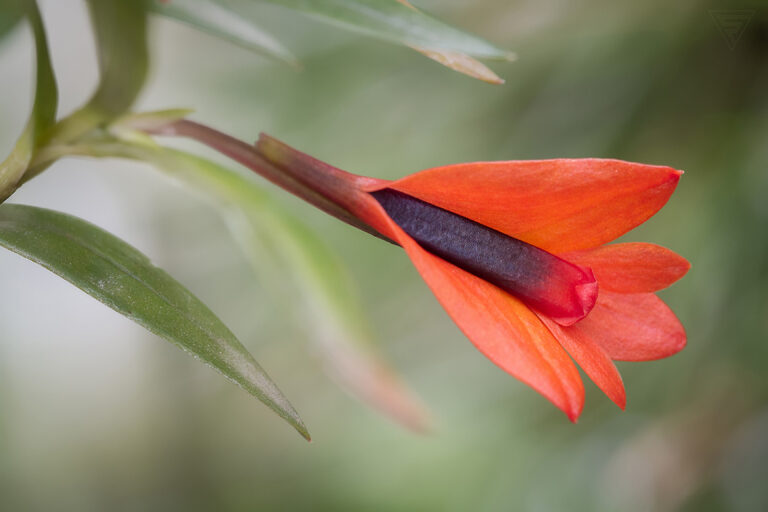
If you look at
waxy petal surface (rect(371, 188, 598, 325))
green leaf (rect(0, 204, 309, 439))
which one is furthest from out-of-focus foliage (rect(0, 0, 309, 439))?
waxy petal surface (rect(371, 188, 598, 325))

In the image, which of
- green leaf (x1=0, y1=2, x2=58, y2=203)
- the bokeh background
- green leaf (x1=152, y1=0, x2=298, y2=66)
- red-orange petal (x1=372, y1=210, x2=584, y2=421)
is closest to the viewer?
red-orange petal (x1=372, y1=210, x2=584, y2=421)

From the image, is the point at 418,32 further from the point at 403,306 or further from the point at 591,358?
the point at 403,306

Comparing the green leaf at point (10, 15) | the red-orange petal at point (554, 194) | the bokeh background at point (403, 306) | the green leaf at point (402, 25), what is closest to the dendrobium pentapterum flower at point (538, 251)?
the red-orange petal at point (554, 194)

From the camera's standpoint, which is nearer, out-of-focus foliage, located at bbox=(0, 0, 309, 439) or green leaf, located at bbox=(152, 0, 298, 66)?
out-of-focus foliage, located at bbox=(0, 0, 309, 439)

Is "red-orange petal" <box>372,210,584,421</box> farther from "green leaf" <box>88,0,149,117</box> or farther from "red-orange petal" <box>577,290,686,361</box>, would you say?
"green leaf" <box>88,0,149,117</box>

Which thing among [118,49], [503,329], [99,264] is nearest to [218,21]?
[118,49]

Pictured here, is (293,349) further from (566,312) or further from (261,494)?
(566,312)

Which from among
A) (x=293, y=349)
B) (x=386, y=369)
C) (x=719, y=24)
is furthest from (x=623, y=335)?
(x=293, y=349)
